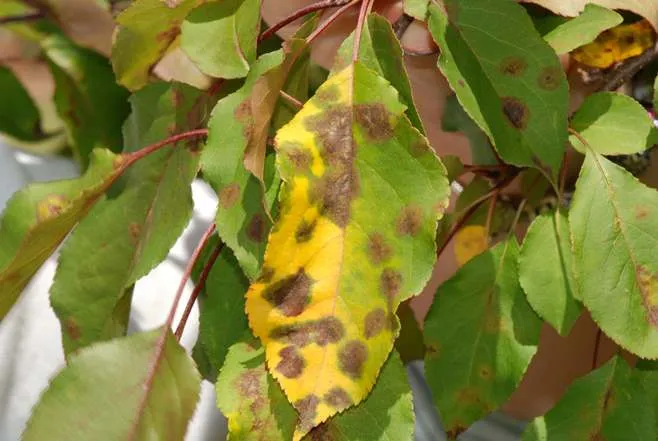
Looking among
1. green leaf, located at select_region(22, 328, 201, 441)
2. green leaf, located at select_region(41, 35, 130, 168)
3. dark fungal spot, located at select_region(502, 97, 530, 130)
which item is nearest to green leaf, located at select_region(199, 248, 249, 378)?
green leaf, located at select_region(22, 328, 201, 441)

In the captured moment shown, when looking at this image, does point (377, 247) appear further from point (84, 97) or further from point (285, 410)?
point (84, 97)

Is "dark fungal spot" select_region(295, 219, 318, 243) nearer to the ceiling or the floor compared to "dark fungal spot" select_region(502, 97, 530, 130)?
nearer to the floor

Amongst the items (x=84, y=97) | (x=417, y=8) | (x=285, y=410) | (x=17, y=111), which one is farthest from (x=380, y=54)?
(x=17, y=111)

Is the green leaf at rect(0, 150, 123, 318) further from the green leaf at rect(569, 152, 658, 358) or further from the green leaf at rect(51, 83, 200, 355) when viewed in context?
the green leaf at rect(569, 152, 658, 358)

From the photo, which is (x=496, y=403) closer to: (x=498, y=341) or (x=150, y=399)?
(x=498, y=341)

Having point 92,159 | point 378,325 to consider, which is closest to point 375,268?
point 378,325

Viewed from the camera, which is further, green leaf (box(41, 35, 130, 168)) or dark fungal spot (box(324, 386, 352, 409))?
green leaf (box(41, 35, 130, 168))
